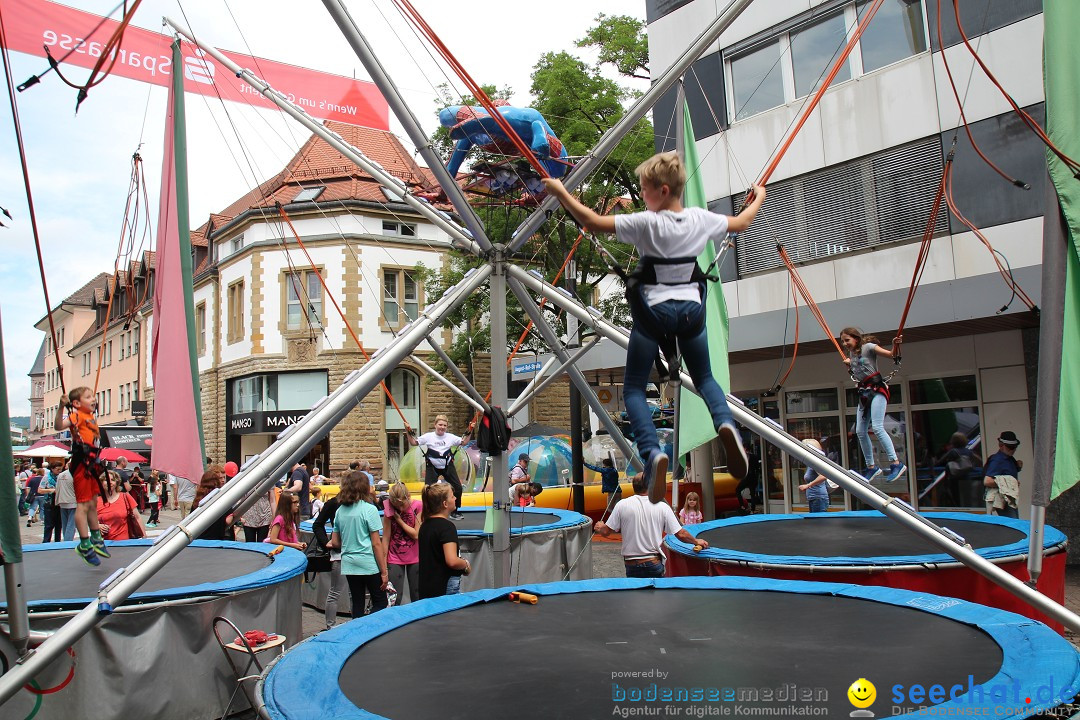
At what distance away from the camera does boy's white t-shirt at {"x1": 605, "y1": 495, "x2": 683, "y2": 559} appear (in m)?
5.82

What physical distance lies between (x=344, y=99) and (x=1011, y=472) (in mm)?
8170

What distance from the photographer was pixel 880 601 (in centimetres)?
414

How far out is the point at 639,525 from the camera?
19.1 feet

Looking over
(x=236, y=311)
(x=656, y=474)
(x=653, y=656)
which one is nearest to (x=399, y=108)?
(x=656, y=474)

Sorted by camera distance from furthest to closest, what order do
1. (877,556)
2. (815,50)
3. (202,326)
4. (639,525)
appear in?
(202,326) < (815,50) < (639,525) < (877,556)

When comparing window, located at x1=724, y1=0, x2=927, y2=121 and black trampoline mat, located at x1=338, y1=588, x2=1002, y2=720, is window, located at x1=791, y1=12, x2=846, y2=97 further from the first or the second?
black trampoline mat, located at x1=338, y1=588, x2=1002, y2=720

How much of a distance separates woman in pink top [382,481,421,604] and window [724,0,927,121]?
7.05m

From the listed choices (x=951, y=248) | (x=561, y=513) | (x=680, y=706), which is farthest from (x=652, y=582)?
(x=951, y=248)

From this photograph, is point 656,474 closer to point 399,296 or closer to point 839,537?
point 839,537

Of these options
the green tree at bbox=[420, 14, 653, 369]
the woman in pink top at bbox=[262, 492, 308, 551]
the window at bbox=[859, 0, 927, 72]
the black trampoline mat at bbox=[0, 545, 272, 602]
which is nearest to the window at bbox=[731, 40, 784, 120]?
the window at bbox=[859, 0, 927, 72]

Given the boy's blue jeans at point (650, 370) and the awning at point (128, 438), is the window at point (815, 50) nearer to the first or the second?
the boy's blue jeans at point (650, 370)

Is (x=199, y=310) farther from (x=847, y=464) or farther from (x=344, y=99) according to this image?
(x=847, y=464)

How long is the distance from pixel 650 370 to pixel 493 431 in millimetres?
3013

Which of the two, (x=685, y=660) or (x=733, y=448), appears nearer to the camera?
(x=733, y=448)
